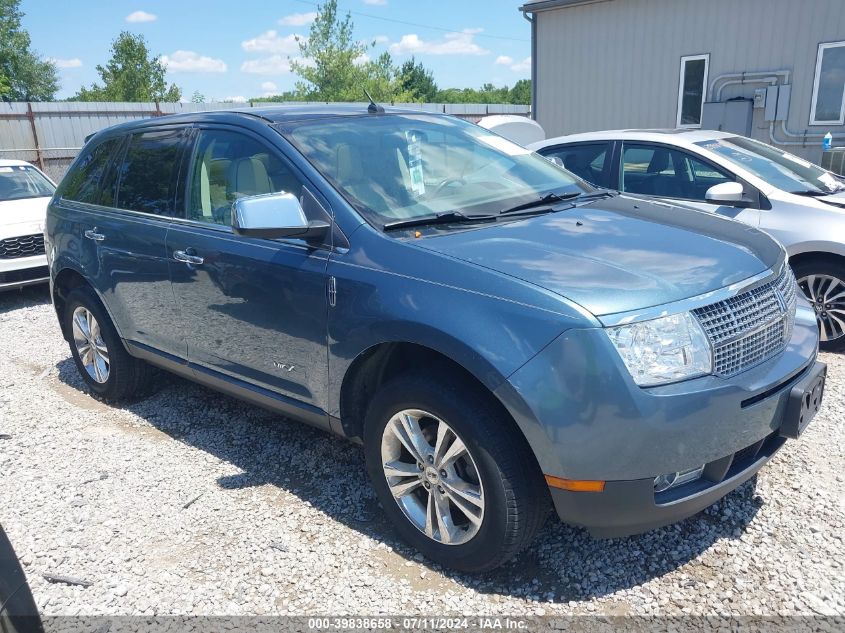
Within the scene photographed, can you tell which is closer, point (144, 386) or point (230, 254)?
point (230, 254)

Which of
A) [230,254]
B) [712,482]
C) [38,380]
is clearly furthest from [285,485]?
[38,380]

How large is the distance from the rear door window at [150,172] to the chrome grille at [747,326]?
9.61ft

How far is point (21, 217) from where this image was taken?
25.6ft

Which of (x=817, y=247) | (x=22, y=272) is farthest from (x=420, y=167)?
(x=22, y=272)

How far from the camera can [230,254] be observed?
3.31 metres

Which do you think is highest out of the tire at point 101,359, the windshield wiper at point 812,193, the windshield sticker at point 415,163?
the windshield sticker at point 415,163

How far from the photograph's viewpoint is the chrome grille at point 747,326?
229cm

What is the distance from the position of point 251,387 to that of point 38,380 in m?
2.88

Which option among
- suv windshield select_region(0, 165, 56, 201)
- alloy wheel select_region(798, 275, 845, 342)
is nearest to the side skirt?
alloy wheel select_region(798, 275, 845, 342)

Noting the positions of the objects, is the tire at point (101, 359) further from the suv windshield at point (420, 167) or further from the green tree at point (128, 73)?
the green tree at point (128, 73)

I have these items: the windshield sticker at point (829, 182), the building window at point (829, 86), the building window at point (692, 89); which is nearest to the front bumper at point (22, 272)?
the windshield sticker at point (829, 182)

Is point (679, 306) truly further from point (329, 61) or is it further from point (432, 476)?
point (329, 61)

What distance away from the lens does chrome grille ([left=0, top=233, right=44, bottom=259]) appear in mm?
7512

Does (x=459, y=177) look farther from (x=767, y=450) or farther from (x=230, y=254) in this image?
(x=767, y=450)
